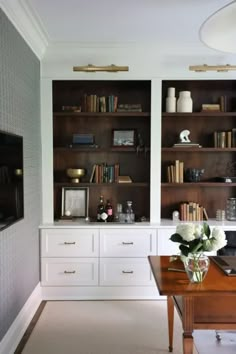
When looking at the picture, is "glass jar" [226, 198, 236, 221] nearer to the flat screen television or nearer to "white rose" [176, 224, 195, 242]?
"white rose" [176, 224, 195, 242]

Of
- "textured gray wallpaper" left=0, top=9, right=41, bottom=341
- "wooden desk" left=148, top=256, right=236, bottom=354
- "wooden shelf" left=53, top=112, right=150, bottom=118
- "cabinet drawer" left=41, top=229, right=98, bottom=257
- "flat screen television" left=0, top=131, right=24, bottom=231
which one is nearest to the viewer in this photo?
"wooden desk" left=148, top=256, right=236, bottom=354

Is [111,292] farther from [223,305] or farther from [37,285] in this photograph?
[223,305]

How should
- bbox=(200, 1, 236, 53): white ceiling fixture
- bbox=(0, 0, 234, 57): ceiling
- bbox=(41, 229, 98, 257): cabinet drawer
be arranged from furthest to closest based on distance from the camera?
bbox=(41, 229, 98, 257): cabinet drawer, bbox=(0, 0, 234, 57): ceiling, bbox=(200, 1, 236, 53): white ceiling fixture

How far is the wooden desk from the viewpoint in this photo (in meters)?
1.76

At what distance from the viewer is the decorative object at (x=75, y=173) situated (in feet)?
12.1

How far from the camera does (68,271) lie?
11.4 ft

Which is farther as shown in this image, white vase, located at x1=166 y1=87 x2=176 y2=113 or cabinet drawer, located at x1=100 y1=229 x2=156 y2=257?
white vase, located at x1=166 y1=87 x2=176 y2=113

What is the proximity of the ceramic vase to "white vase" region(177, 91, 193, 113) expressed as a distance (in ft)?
6.91

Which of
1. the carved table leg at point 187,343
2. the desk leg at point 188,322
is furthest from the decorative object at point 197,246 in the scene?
the carved table leg at point 187,343

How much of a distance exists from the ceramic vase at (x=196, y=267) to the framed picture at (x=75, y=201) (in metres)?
2.04

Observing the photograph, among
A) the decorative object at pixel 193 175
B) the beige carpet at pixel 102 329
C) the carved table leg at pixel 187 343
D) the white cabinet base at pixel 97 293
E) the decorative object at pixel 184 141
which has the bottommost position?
the beige carpet at pixel 102 329

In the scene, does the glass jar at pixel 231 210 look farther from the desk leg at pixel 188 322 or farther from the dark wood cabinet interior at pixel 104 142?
the desk leg at pixel 188 322

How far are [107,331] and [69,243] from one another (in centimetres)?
99

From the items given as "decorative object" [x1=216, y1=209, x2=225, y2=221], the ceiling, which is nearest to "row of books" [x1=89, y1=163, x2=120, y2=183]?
"decorative object" [x1=216, y1=209, x2=225, y2=221]
